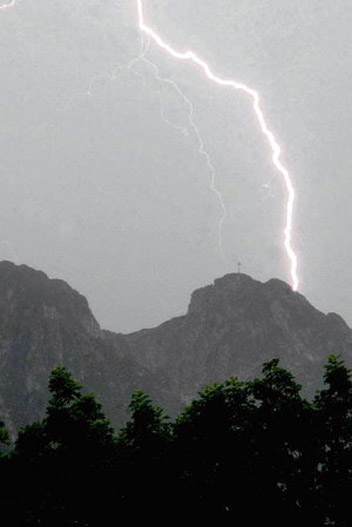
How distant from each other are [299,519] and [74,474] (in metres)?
8.07

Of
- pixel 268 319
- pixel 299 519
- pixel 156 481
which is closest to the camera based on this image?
pixel 299 519

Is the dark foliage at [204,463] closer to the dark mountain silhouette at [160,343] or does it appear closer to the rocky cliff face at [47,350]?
the dark mountain silhouette at [160,343]

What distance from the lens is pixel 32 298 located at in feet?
510

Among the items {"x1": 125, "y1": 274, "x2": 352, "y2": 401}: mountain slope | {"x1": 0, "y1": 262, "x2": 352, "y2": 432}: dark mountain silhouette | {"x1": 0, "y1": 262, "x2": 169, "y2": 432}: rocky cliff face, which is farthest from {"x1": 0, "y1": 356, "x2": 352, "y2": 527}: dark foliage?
{"x1": 125, "y1": 274, "x2": 352, "y2": 401}: mountain slope

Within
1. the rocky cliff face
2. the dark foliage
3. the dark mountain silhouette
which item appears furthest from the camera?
the dark mountain silhouette

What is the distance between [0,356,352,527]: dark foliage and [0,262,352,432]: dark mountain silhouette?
11279cm

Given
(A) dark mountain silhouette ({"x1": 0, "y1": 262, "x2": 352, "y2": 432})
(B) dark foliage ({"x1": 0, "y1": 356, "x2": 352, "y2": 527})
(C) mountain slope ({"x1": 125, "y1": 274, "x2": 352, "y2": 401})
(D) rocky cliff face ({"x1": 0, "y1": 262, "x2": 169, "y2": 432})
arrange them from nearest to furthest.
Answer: (B) dark foliage ({"x1": 0, "y1": 356, "x2": 352, "y2": 527})
(D) rocky cliff face ({"x1": 0, "y1": 262, "x2": 169, "y2": 432})
(A) dark mountain silhouette ({"x1": 0, "y1": 262, "x2": 352, "y2": 432})
(C) mountain slope ({"x1": 125, "y1": 274, "x2": 352, "y2": 401})

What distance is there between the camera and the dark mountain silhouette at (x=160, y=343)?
140375mm

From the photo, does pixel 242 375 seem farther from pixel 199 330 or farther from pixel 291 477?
pixel 291 477

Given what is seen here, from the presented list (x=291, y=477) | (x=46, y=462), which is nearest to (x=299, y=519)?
(x=291, y=477)

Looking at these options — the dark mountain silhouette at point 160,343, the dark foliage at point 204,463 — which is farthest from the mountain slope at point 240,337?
the dark foliage at point 204,463

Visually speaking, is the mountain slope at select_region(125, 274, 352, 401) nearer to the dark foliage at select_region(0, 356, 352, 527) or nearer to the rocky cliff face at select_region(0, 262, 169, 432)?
the rocky cliff face at select_region(0, 262, 169, 432)

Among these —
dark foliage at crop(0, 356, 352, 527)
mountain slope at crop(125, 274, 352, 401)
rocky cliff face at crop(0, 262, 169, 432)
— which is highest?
mountain slope at crop(125, 274, 352, 401)

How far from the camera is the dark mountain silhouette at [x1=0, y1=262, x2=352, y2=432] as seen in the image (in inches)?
5527
